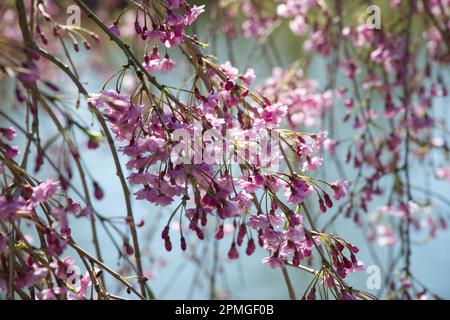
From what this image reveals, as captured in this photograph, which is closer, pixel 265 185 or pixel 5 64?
pixel 5 64

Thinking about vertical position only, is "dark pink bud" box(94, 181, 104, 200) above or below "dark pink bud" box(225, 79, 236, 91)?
below

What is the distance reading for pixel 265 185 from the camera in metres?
1.40

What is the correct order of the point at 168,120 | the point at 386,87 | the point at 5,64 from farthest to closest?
the point at 386,87, the point at 168,120, the point at 5,64

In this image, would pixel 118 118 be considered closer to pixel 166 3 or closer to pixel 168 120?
pixel 168 120

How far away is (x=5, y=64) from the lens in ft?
3.77

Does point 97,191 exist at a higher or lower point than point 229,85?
lower

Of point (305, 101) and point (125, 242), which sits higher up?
point (305, 101)

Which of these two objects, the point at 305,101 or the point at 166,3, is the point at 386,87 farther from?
the point at 166,3

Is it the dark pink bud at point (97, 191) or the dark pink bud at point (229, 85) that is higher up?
the dark pink bud at point (229, 85)

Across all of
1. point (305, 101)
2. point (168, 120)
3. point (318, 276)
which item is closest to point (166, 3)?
point (168, 120)

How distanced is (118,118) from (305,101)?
1.70m
